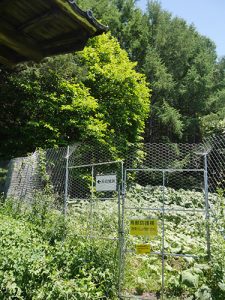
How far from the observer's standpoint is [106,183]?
5.23 m

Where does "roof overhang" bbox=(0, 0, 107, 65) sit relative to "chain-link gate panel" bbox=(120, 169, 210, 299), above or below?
above

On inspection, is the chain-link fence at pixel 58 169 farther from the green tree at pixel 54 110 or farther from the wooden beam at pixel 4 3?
the wooden beam at pixel 4 3

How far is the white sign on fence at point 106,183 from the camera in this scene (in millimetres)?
5121

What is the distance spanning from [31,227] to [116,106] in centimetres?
1026

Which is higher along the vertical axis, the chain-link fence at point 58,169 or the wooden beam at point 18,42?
the chain-link fence at point 58,169

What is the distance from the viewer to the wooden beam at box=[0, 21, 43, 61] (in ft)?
9.72

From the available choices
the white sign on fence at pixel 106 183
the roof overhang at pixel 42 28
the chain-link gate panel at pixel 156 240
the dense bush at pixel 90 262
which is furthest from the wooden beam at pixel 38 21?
→ the chain-link gate panel at pixel 156 240

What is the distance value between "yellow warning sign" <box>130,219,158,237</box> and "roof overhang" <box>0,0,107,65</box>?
2.55m

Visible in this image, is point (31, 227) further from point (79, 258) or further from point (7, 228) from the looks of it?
point (79, 258)

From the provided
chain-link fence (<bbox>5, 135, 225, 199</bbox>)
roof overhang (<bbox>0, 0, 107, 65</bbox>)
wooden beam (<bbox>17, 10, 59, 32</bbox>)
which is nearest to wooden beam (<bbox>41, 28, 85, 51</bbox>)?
roof overhang (<bbox>0, 0, 107, 65</bbox>)

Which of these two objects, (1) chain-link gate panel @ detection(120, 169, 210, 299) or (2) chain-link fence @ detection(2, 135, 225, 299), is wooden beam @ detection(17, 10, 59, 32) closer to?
(2) chain-link fence @ detection(2, 135, 225, 299)

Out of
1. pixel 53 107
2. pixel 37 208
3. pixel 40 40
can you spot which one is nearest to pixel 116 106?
pixel 53 107

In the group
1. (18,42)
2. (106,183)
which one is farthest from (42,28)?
(106,183)

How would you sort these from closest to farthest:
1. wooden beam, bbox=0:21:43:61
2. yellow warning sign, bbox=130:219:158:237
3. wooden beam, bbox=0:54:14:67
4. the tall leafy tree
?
wooden beam, bbox=0:21:43:61
wooden beam, bbox=0:54:14:67
yellow warning sign, bbox=130:219:158:237
the tall leafy tree
